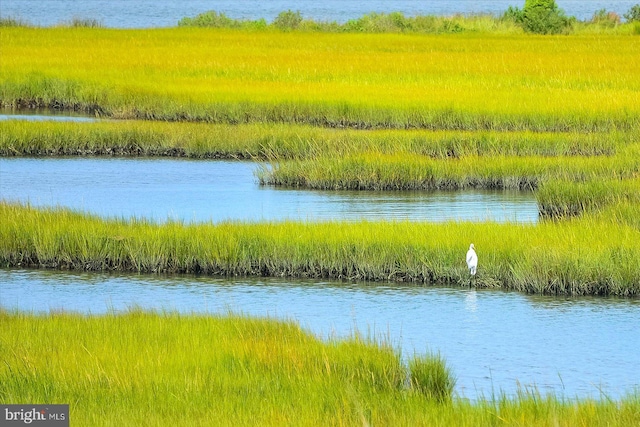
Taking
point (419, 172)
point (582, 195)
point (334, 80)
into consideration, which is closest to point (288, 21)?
point (334, 80)

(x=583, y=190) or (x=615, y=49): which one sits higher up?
(x=615, y=49)

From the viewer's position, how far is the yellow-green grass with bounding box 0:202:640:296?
11711 mm

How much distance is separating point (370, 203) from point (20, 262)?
19.6 ft

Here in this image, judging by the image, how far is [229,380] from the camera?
7.53 m

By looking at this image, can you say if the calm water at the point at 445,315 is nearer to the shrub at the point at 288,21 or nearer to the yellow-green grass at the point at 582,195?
the yellow-green grass at the point at 582,195

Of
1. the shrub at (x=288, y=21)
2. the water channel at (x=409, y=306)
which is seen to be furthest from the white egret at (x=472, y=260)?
the shrub at (x=288, y=21)

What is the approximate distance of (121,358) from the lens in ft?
26.1

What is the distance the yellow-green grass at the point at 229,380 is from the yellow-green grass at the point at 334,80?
16.1 metres

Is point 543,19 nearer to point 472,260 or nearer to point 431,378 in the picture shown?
point 472,260

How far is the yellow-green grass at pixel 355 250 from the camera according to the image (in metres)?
11.7

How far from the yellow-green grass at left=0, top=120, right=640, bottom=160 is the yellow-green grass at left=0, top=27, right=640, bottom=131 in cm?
194

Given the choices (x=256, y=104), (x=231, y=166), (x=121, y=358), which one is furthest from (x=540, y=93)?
(x=121, y=358)

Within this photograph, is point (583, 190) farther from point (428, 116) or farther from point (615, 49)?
point (615, 49)

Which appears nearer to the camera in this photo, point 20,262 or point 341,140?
point 20,262
